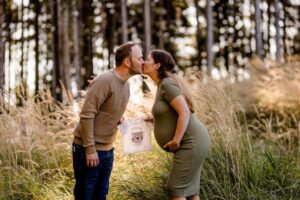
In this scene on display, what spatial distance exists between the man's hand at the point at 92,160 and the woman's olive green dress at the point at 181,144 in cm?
60

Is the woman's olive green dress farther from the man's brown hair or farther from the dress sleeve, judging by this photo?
the man's brown hair

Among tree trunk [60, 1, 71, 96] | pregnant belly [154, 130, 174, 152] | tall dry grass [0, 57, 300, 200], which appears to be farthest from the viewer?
tree trunk [60, 1, 71, 96]

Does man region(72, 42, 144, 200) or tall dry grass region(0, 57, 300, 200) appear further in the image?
tall dry grass region(0, 57, 300, 200)

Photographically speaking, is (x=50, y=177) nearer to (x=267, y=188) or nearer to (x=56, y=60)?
(x=267, y=188)

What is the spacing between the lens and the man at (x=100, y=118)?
4453 mm

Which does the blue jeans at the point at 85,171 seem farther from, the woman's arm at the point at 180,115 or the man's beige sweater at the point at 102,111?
the woman's arm at the point at 180,115

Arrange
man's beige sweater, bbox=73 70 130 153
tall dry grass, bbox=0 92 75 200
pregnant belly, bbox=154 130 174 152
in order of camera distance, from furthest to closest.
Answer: tall dry grass, bbox=0 92 75 200 → pregnant belly, bbox=154 130 174 152 → man's beige sweater, bbox=73 70 130 153

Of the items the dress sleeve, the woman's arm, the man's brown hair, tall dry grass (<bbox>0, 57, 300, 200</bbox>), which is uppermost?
the man's brown hair

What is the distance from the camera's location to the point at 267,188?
221 inches

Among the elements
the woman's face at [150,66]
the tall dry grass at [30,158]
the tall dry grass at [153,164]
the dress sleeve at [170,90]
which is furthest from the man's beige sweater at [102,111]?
the tall dry grass at [30,158]

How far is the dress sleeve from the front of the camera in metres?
4.55

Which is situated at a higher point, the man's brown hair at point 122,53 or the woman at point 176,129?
the man's brown hair at point 122,53

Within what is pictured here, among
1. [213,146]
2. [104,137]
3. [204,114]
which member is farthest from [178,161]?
[204,114]

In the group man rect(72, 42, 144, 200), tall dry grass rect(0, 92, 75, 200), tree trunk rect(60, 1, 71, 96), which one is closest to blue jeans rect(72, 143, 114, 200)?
man rect(72, 42, 144, 200)
